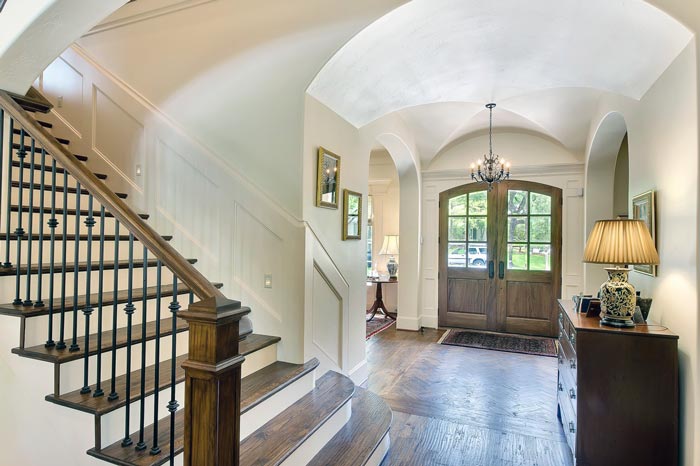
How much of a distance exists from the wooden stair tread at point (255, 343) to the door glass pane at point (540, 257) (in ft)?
14.5

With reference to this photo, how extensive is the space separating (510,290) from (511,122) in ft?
7.98

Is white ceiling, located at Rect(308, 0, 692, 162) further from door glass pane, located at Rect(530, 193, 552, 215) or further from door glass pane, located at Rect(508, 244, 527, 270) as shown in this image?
door glass pane, located at Rect(508, 244, 527, 270)

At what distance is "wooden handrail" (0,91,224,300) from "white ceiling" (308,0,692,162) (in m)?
1.58

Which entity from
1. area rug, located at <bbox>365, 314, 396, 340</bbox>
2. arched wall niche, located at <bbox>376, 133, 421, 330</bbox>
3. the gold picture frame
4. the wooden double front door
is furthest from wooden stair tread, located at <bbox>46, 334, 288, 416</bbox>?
the wooden double front door

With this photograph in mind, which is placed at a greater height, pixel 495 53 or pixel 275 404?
pixel 495 53

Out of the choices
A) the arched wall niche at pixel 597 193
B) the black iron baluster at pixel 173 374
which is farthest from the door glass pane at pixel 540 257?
the black iron baluster at pixel 173 374

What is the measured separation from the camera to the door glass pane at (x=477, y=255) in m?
6.11

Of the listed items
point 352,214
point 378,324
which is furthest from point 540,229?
point 352,214

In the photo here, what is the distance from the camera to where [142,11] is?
10.2 ft

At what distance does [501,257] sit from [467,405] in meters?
3.01

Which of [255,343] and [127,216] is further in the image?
[255,343]

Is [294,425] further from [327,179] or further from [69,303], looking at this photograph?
[327,179]

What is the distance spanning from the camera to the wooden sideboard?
7.01 feet

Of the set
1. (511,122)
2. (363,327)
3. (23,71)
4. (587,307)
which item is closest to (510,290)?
(511,122)
